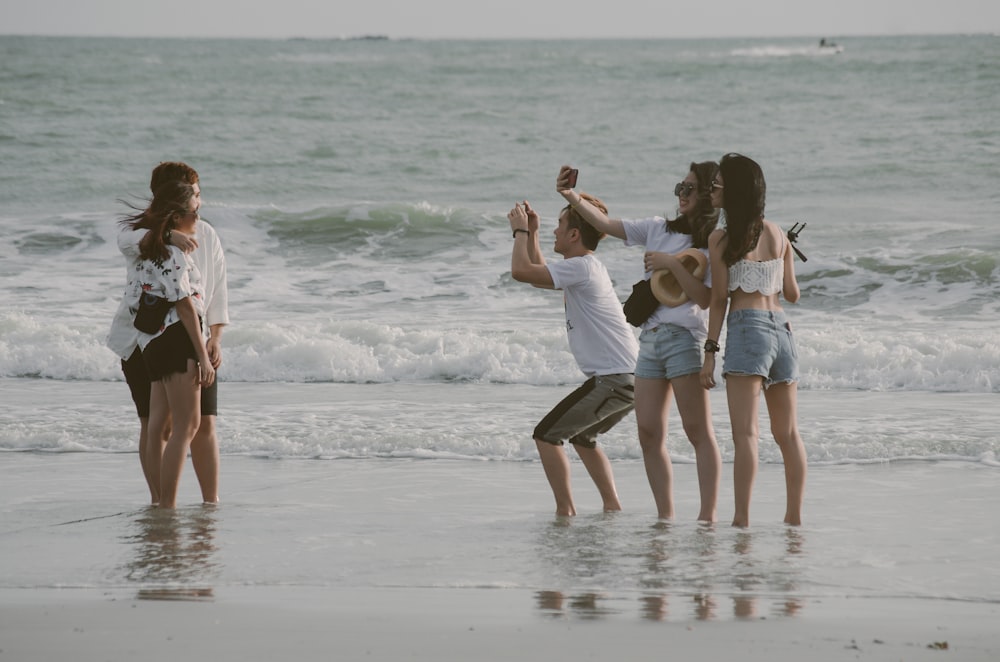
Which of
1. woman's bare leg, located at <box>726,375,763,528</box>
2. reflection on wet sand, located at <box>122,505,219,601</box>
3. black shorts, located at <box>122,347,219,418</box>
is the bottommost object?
reflection on wet sand, located at <box>122,505,219,601</box>

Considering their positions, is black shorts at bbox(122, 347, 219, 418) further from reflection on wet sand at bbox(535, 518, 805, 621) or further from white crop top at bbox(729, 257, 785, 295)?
white crop top at bbox(729, 257, 785, 295)

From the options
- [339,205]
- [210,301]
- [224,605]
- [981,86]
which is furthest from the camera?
[981,86]

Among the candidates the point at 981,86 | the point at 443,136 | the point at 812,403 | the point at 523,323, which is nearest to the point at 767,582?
the point at 812,403

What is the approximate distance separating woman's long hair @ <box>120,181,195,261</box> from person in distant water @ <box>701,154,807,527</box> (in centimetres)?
206

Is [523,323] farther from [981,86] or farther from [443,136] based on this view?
[981,86]

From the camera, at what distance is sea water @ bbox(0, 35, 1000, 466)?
8.49 meters

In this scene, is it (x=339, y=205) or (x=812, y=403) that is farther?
(x=339, y=205)

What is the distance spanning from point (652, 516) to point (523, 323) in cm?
699

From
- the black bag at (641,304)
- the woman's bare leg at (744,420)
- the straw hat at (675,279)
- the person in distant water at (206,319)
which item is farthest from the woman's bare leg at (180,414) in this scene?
the woman's bare leg at (744,420)

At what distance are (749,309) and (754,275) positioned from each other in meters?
0.13

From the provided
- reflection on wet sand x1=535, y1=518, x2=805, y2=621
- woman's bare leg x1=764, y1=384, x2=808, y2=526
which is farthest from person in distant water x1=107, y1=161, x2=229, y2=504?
woman's bare leg x1=764, y1=384, x2=808, y2=526

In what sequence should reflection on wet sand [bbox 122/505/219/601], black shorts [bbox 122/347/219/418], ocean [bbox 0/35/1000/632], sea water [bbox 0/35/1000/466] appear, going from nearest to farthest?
reflection on wet sand [bbox 122/505/219/601] < ocean [bbox 0/35/1000/632] < black shorts [bbox 122/347/219/418] < sea water [bbox 0/35/1000/466]

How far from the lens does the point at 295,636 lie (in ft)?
11.8

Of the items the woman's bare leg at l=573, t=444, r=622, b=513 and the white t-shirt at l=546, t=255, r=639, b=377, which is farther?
the woman's bare leg at l=573, t=444, r=622, b=513
